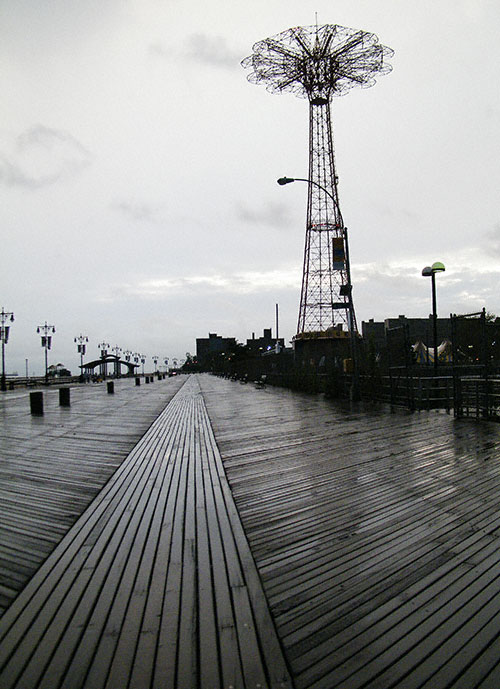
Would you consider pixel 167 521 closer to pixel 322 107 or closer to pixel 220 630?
pixel 220 630

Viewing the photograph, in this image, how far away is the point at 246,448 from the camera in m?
9.37

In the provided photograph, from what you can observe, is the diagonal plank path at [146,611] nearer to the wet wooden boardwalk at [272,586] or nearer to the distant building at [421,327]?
the wet wooden boardwalk at [272,586]

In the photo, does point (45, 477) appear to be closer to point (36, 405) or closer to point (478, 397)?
point (478, 397)

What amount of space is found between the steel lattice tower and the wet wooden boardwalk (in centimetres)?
2460

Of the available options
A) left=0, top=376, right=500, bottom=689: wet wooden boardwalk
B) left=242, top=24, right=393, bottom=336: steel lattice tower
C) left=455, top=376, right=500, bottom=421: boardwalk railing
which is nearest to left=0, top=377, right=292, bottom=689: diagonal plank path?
left=0, top=376, right=500, bottom=689: wet wooden boardwalk

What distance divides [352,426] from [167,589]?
29.6 feet

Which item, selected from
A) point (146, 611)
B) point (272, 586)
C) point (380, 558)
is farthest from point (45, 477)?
point (380, 558)

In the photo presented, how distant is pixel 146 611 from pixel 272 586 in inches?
37.6

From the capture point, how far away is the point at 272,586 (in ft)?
11.1

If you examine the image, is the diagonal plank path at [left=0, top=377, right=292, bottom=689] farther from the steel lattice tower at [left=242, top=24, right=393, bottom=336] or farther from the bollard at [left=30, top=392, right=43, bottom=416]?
the steel lattice tower at [left=242, top=24, right=393, bottom=336]

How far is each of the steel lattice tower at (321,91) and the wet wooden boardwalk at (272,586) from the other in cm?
2460

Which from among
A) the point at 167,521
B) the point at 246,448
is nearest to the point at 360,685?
the point at 167,521

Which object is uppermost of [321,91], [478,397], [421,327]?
[321,91]

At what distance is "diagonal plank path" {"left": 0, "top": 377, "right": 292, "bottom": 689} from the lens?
2.46m
